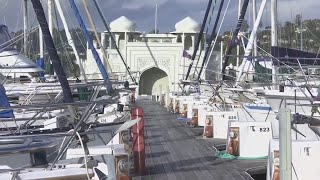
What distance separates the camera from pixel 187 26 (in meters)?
60.3

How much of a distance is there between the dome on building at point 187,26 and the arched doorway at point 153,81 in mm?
5040

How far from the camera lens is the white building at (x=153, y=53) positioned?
56188mm

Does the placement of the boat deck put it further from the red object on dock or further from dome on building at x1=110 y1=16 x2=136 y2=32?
dome on building at x1=110 y1=16 x2=136 y2=32

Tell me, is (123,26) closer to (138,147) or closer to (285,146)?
(138,147)

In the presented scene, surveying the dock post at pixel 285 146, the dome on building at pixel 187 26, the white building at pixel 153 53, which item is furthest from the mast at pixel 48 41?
the dome on building at pixel 187 26

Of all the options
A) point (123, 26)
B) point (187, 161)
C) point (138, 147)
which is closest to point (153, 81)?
point (123, 26)

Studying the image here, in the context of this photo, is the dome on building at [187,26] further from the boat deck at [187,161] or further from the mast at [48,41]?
the mast at [48,41]

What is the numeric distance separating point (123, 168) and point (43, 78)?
677 inches

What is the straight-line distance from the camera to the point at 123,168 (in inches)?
337

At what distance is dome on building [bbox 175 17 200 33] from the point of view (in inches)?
2360

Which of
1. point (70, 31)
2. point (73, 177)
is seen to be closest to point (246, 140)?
point (73, 177)

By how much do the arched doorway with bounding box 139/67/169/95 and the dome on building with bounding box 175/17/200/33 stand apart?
16.5 ft

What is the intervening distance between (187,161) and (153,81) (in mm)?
47895

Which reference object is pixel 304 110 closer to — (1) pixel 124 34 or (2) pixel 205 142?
(2) pixel 205 142
